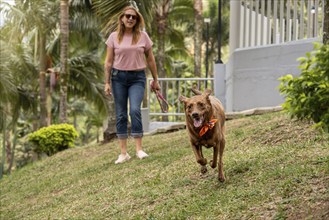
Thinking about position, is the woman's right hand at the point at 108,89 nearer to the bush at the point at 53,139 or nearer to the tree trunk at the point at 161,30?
the bush at the point at 53,139

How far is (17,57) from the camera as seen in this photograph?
27.3 meters

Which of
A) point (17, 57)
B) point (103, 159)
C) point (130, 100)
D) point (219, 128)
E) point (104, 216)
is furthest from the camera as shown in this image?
point (17, 57)

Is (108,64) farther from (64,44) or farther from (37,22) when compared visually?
(37,22)

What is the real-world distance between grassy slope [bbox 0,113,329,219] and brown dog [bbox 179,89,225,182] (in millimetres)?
450

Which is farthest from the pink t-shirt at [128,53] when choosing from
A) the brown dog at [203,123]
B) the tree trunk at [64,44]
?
the tree trunk at [64,44]

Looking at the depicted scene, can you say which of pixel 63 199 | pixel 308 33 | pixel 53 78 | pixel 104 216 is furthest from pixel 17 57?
pixel 104 216

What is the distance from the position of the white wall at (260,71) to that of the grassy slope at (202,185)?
1.86 metres

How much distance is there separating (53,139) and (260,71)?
6.39m

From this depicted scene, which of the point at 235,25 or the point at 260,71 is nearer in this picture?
the point at 260,71

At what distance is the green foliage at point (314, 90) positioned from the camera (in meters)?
4.40

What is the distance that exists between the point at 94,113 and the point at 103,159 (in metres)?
29.4

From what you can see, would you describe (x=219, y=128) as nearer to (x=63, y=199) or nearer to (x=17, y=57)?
(x=63, y=199)

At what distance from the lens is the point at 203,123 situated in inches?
245

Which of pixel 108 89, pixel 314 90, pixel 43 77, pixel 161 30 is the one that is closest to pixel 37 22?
pixel 43 77
